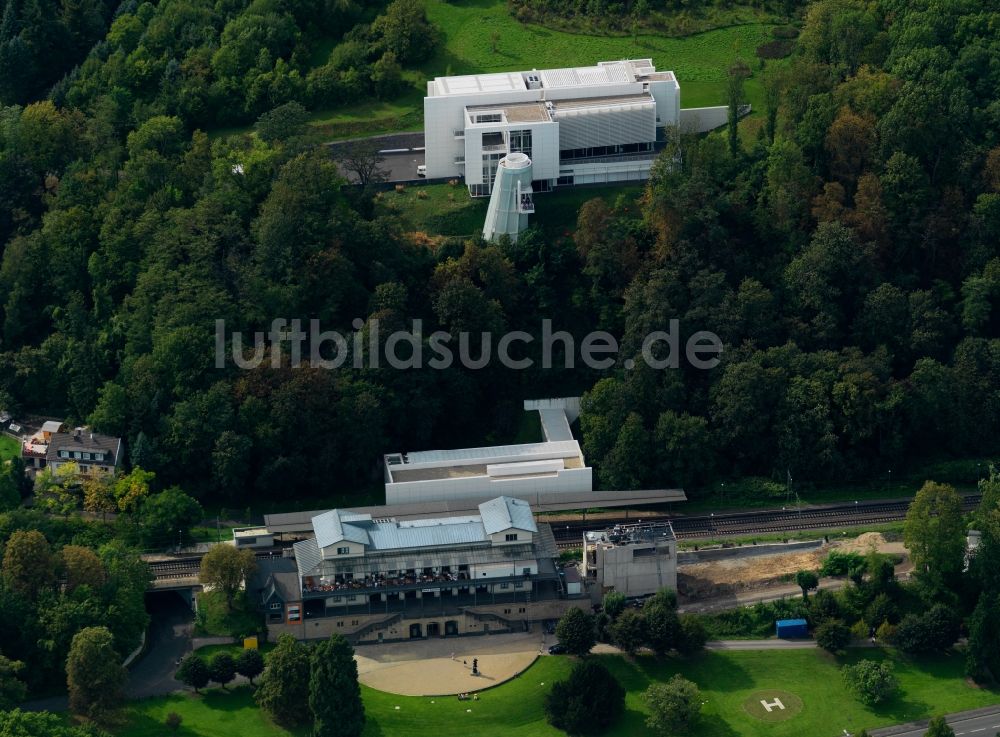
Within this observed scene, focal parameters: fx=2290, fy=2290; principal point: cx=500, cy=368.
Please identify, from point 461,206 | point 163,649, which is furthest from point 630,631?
point 461,206

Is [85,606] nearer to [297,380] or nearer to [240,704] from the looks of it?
[240,704]

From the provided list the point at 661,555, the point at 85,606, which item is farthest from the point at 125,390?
the point at 661,555

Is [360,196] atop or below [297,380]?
atop

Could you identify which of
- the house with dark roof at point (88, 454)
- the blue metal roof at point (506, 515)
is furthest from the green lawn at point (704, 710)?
the house with dark roof at point (88, 454)

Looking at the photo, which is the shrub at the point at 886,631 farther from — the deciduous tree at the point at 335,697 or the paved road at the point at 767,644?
the deciduous tree at the point at 335,697

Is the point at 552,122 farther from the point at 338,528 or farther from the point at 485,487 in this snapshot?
the point at 338,528

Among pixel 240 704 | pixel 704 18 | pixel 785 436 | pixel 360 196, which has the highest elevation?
pixel 704 18
